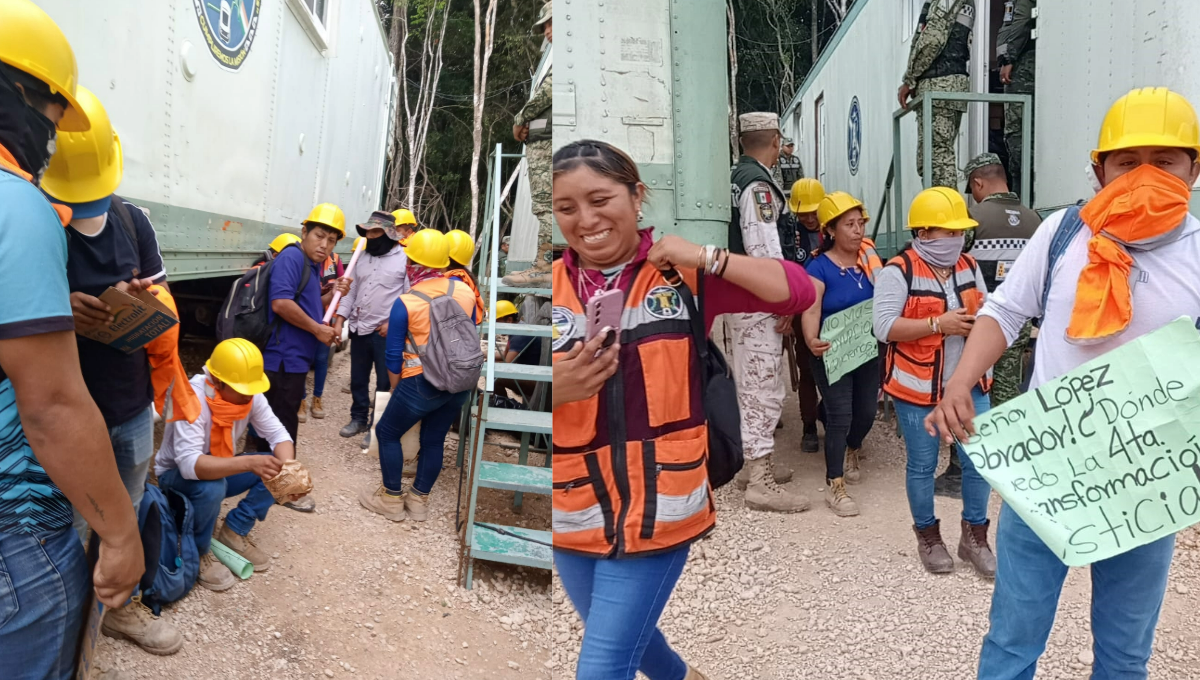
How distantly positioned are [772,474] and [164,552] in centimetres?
104

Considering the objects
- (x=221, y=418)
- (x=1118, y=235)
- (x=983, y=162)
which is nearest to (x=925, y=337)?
(x=983, y=162)

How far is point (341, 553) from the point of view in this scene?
4.15 ft

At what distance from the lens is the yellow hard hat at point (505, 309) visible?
48.8 inches

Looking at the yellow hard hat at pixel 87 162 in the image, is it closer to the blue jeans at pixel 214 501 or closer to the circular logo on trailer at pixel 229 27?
the circular logo on trailer at pixel 229 27

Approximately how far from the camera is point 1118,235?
47.9 inches

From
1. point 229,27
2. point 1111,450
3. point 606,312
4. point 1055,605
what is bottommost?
point 1055,605

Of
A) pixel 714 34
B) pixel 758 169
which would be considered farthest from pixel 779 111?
pixel 714 34

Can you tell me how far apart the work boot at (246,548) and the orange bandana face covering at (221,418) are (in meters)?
0.44

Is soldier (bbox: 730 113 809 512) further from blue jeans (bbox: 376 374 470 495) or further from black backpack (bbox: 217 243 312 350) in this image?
black backpack (bbox: 217 243 312 350)

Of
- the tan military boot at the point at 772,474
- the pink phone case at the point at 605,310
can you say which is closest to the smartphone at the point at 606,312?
the pink phone case at the point at 605,310

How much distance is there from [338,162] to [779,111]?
946mm

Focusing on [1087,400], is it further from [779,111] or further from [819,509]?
[779,111]

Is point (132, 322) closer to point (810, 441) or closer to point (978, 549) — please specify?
point (810, 441)

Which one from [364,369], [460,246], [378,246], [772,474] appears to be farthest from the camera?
[364,369]
